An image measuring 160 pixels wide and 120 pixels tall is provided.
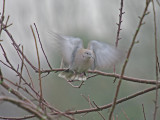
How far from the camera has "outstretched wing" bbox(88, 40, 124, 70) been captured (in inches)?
80.7

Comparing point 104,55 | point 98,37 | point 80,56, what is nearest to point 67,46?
point 80,56

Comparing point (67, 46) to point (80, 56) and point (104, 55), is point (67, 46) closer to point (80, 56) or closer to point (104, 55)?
point (80, 56)

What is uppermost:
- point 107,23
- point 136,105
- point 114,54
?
point 114,54

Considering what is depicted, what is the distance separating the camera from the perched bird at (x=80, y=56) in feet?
7.24

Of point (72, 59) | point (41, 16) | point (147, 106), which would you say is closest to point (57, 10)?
point (41, 16)

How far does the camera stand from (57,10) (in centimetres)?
1166

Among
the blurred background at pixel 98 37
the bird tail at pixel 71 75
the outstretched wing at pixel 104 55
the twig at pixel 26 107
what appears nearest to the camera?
the twig at pixel 26 107

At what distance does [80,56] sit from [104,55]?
255 millimetres

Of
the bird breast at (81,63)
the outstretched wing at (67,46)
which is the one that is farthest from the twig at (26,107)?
the bird breast at (81,63)

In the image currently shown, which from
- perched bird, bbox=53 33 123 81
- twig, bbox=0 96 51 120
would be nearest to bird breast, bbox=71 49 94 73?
perched bird, bbox=53 33 123 81

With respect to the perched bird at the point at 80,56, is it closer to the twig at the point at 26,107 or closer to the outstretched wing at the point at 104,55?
the outstretched wing at the point at 104,55

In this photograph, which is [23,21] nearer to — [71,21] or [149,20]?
[71,21]

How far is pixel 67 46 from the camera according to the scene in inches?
90.7

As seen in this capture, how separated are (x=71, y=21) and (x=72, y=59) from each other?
900 centimetres
